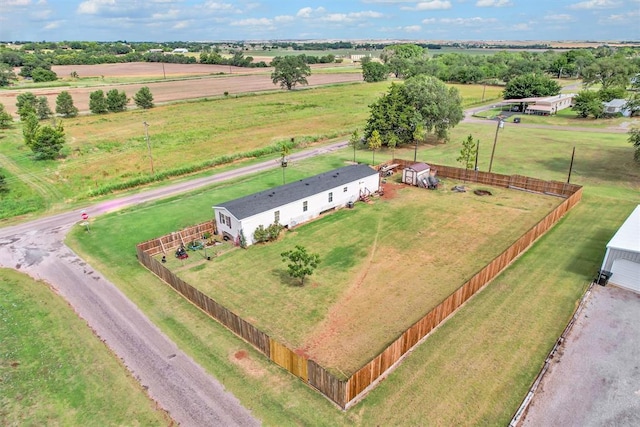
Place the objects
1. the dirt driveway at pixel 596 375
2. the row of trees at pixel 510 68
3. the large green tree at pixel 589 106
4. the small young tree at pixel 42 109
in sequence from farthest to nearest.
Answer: the row of trees at pixel 510 68, the small young tree at pixel 42 109, the large green tree at pixel 589 106, the dirt driveway at pixel 596 375

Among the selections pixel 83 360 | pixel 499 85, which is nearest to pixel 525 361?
pixel 83 360

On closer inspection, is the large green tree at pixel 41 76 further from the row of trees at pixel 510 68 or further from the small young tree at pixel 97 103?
the row of trees at pixel 510 68

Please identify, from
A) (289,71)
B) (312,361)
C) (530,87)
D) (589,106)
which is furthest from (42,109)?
(589,106)

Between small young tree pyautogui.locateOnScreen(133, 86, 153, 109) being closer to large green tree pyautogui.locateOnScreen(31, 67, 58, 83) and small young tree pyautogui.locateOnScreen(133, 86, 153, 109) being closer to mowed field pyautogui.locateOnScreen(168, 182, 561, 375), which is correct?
large green tree pyautogui.locateOnScreen(31, 67, 58, 83)

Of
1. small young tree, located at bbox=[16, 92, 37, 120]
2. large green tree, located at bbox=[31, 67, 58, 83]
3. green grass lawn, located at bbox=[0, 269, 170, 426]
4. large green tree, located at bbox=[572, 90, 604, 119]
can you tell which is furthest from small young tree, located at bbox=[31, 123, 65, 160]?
large green tree, located at bbox=[31, 67, 58, 83]

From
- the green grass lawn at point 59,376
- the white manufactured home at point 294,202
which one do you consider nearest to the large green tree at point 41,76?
the white manufactured home at point 294,202
